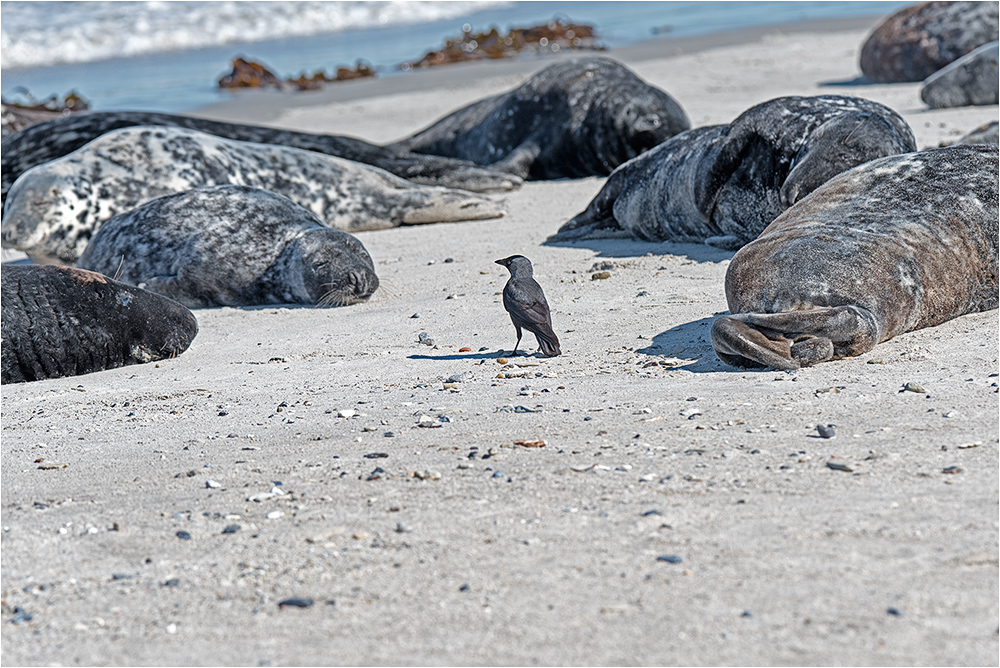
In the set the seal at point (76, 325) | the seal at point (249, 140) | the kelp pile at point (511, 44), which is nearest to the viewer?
the seal at point (76, 325)

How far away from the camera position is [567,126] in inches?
342

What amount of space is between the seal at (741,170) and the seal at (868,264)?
3.20ft

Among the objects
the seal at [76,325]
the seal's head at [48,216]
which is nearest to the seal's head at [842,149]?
the seal at [76,325]

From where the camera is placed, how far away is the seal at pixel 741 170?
5266 mm

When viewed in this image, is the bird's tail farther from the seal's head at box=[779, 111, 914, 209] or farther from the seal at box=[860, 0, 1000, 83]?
the seal at box=[860, 0, 1000, 83]

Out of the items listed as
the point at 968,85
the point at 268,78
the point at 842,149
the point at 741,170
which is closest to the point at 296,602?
the point at 842,149

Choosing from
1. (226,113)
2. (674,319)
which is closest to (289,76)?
(226,113)

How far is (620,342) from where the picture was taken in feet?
13.0

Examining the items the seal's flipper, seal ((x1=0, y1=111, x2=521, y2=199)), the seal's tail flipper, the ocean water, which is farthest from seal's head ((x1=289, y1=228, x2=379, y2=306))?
the ocean water

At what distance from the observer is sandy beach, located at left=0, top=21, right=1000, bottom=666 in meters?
1.96

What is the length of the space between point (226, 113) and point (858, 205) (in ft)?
32.7

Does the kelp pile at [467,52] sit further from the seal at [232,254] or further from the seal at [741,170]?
the seal at [232,254]

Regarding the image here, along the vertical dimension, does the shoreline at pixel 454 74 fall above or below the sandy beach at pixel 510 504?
above

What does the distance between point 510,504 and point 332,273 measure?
2883 millimetres
